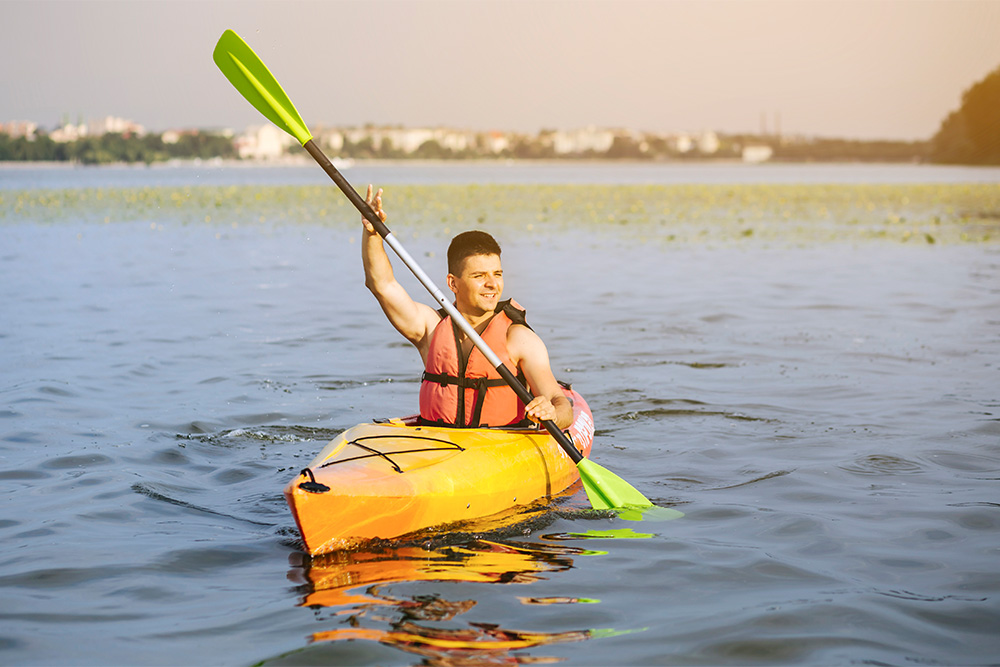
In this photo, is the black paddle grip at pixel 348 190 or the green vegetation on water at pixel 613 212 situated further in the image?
the green vegetation on water at pixel 613 212

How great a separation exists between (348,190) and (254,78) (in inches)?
42.8

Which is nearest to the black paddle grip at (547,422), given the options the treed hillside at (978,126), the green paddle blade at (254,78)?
the green paddle blade at (254,78)

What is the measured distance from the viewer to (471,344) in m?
4.83

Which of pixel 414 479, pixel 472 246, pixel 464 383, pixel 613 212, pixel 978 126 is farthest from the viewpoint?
pixel 978 126

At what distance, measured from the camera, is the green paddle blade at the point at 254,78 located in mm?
5504

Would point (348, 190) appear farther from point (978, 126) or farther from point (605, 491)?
point (978, 126)

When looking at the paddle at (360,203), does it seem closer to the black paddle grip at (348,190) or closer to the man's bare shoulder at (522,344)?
the black paddle grip at (348,190)

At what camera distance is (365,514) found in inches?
157

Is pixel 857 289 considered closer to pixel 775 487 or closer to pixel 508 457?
Result: pixel 775 487

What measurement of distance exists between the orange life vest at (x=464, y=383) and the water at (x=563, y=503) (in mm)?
601

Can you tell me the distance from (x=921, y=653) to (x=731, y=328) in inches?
270

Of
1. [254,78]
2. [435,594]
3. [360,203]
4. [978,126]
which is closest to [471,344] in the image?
[360,203]

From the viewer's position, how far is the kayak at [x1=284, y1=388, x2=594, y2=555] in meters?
3.95

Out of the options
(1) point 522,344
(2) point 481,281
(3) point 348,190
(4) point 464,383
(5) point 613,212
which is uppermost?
(3) point 348,190
